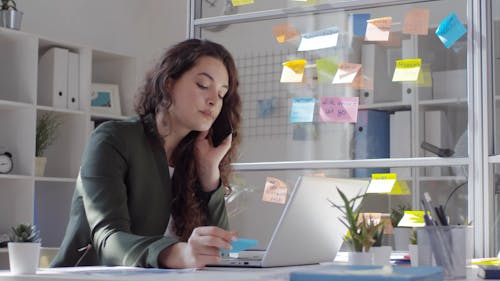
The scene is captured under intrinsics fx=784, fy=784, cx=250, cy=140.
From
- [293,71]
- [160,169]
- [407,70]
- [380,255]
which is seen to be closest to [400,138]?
[407,70]

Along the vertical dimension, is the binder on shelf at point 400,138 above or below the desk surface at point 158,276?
above

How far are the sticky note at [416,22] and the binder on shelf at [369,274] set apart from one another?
1.39m

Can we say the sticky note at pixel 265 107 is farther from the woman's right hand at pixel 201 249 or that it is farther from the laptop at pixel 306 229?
the woman's right hand at pixel 201 249

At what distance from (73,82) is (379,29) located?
241cm

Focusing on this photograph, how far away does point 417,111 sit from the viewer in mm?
2475

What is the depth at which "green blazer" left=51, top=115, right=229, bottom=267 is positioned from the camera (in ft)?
6.13

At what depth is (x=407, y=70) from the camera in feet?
8.23

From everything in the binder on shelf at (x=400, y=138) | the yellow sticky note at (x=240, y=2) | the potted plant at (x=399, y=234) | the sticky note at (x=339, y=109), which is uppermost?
the yellow sticky note at (x=240, y=2)

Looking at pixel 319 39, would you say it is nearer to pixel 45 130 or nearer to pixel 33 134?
pixel 33 134

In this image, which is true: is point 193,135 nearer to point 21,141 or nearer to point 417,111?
point 417,111

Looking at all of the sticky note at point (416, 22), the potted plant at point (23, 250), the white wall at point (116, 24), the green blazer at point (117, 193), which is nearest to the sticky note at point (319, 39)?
the sticky note at point (416, 22)

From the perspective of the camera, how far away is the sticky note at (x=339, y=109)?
2.61m

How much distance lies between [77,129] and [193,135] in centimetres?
237

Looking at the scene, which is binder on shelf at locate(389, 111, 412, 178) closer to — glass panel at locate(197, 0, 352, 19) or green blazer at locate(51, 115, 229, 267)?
glass panel at locate(197, 0, 352, 19)
